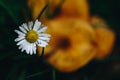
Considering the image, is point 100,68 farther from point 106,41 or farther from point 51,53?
point 51,53

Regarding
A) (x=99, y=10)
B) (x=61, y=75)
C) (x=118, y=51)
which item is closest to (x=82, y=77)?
(x=61, y=75)

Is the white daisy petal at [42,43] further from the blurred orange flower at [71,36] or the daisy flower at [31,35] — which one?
the blurred orange flower at [71,36]

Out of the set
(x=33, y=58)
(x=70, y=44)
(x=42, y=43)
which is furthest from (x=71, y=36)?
(x=42, y=43)

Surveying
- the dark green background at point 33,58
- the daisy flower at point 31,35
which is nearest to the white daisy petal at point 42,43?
the daisy flower at point 31,35

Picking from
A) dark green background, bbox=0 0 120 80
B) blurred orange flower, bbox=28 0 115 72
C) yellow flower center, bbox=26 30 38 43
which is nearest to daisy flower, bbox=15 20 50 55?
yellow flower center, bbox=26 30 38 43

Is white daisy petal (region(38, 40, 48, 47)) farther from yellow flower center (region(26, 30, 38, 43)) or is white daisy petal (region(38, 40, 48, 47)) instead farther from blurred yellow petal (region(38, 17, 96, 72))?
blurred yellow petal (region(38, 17, 96, 72))

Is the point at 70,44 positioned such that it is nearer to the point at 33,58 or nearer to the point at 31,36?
the point at 33,58
